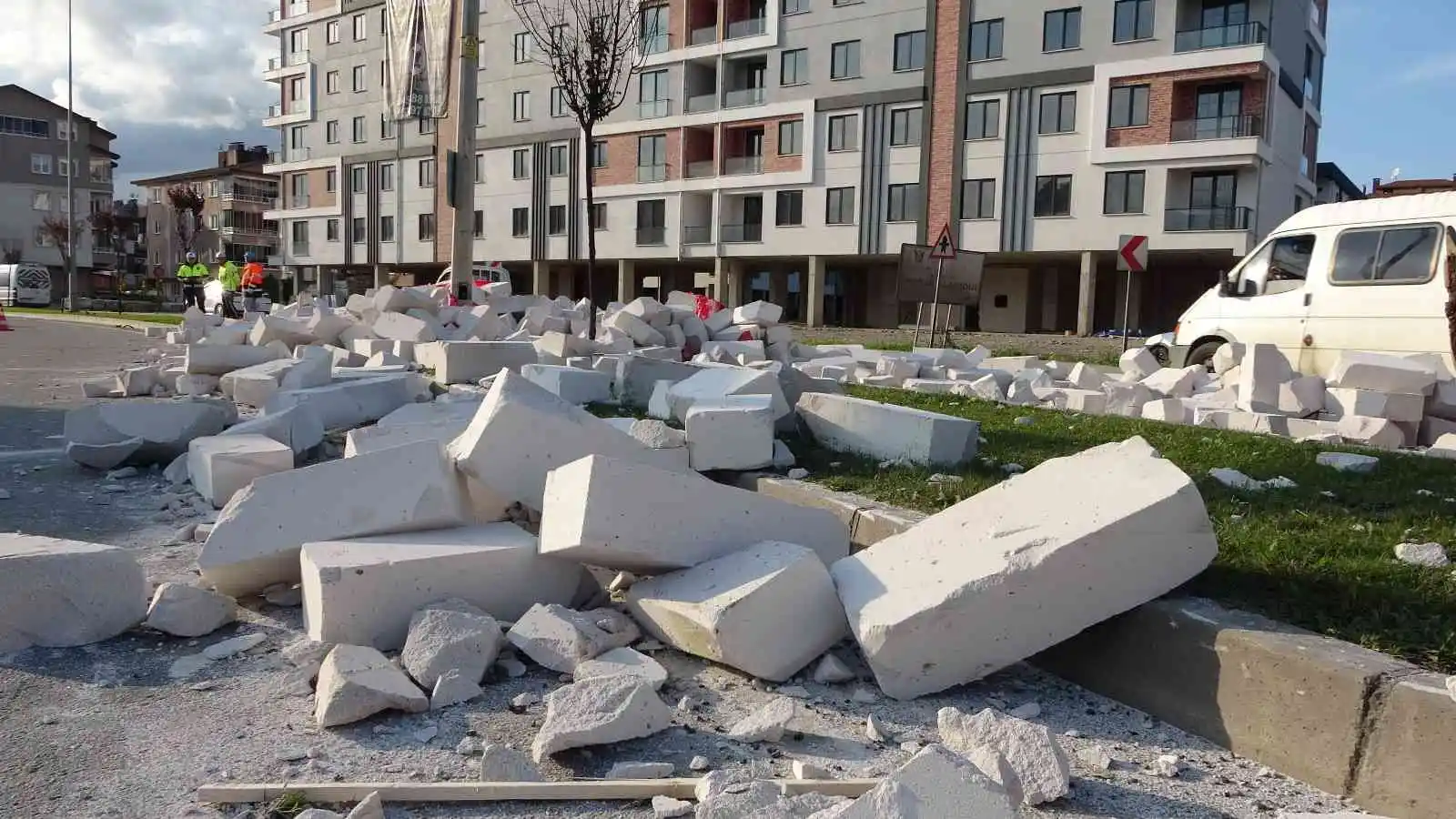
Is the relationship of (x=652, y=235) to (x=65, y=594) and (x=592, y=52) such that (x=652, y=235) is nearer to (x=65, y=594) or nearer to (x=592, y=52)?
(x=592, y=52)

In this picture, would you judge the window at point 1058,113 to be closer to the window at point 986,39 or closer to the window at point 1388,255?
the window at point 986,39

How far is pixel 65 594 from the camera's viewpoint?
3.20m

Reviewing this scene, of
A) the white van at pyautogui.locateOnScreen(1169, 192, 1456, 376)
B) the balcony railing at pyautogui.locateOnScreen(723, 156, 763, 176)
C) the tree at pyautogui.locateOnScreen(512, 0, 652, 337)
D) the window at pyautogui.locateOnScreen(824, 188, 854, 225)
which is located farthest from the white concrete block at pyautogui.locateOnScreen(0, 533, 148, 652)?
the balcony railing at pyautogui.locateOnScreen(723, 156, 763, 176)

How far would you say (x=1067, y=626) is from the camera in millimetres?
2928

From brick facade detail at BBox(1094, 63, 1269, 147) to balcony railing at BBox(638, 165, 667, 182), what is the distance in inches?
637

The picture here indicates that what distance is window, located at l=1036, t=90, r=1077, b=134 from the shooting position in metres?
30.0

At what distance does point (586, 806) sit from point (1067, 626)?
4.83 ft

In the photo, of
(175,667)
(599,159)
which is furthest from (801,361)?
(599,159)

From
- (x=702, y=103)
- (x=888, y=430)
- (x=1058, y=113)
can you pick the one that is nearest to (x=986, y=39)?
(x=1058, y=113)

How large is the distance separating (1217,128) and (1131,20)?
4.05m

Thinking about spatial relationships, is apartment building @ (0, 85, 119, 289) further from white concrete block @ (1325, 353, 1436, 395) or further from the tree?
white concrete block @ (1325, 353, 1436, 395)

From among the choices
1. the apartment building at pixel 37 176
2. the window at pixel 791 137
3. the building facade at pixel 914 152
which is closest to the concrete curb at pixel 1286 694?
the building facade at pixel 914 152

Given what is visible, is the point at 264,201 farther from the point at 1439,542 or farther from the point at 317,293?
the point at 1439,542

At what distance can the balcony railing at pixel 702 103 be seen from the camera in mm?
36969
